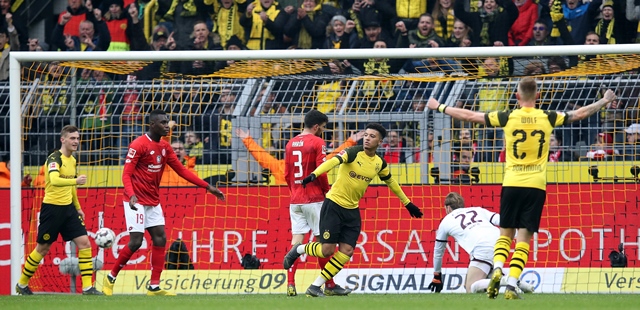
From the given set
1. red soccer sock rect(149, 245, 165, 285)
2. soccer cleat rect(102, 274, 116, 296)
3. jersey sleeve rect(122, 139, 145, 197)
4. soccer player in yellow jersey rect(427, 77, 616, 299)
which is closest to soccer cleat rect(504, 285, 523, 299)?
soccer player in yellow jersey rect(427, 77, 616, 299)

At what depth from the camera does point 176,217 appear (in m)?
12.9

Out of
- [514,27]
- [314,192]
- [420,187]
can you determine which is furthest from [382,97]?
[514,27]

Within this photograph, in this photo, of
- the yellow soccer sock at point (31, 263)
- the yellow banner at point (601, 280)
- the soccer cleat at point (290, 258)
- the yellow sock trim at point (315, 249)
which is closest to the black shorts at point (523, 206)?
the yellow sock trim at point (315, 249)

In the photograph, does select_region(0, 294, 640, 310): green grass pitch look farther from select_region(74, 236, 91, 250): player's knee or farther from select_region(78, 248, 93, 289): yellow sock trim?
select_region(74, 236, 91, 250): player's knee

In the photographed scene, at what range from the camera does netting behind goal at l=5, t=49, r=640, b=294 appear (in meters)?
12.4

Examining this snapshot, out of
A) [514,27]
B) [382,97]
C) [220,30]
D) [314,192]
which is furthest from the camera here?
[220,30]

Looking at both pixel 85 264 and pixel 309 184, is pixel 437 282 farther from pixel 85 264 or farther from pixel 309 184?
pixel 85 264

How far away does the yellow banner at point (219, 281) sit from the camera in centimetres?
1254

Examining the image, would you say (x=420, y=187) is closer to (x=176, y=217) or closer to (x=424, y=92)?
(x=424, y=92)

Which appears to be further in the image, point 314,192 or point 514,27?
point 514,27

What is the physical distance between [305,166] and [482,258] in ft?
7.20

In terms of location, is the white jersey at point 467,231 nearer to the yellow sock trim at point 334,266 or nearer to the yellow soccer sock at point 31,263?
the yellow sock trim at point 334,266

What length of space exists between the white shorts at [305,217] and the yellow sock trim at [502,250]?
8.88ft

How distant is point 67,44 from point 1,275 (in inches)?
233
